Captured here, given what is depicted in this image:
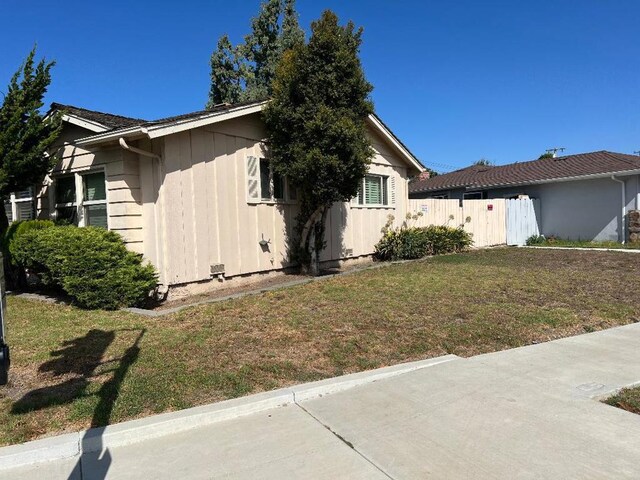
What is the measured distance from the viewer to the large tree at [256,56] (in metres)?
30.8

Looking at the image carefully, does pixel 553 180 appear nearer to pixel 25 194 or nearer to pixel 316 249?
Result: pixel 316 249

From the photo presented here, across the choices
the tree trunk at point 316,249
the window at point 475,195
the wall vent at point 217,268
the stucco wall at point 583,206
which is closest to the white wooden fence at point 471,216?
the stucco wall at point 583,206

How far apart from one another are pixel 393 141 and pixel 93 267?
30.9 feet

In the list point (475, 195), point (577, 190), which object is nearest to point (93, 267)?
point (577, 190)

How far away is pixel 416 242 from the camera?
14.8 meters

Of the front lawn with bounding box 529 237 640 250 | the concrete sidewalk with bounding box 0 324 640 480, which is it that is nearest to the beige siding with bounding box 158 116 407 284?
the concrete sidewalk with bounding box 0 324 640 480

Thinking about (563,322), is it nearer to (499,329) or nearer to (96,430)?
(499,329)

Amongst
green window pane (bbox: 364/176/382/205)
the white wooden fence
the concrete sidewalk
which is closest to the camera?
the concrete sidewalk

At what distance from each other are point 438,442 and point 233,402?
5.80 feet

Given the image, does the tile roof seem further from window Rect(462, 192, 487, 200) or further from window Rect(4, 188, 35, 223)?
window Rect(4, 188, 35, 223)

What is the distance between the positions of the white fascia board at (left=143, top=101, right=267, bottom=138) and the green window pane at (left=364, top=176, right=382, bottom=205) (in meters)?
4.71

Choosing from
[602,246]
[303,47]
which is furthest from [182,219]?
[602,246]

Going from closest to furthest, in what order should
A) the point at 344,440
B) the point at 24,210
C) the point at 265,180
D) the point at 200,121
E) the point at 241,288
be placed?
the point at 344,440 < the point at 200,121 < the point at 241,288 < the point at 265,180 < the point at 24,210

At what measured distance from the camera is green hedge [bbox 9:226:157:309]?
306 inches
